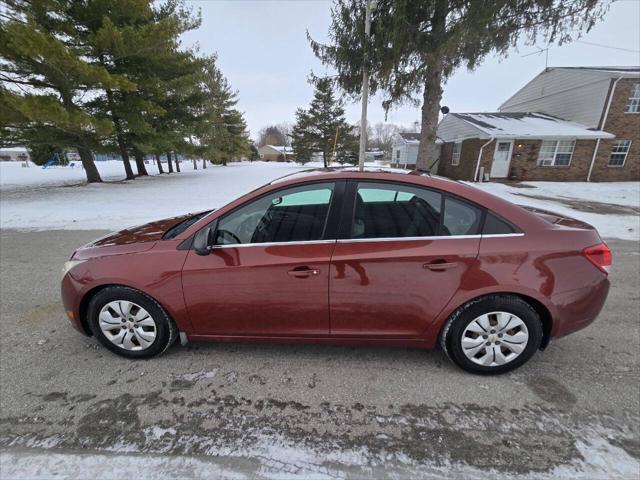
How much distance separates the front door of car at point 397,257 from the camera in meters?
2.10

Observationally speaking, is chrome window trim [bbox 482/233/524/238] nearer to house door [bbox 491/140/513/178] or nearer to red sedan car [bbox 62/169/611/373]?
red sedan car [bbox 62/169/611/373]

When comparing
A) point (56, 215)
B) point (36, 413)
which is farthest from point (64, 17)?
point (36, 413)

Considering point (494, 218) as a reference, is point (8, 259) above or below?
below

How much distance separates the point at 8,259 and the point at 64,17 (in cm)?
1240

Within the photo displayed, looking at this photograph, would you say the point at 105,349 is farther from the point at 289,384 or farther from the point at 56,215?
the point at 56,215

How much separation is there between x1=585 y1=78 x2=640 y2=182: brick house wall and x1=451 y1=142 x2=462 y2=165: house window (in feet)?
22.8

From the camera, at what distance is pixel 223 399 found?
2.08 metres

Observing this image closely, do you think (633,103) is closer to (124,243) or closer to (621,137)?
(621,137)

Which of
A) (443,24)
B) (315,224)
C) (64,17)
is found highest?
(64,17)

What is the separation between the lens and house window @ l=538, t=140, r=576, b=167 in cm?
1639

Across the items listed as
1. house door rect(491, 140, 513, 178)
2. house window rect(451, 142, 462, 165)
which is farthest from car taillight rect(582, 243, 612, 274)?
house window rect(451, 142, 462, 165)

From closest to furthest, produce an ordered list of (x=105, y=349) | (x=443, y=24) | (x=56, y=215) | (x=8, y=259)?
(x=105, y=349) → (x=8, y=259) → (x=56, y=215) → (x=443, y=24)

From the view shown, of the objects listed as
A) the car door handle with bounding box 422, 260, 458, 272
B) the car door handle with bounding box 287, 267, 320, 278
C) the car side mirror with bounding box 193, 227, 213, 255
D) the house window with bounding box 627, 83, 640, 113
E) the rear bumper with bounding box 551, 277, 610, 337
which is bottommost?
the rear bumper with bounding box 551, 277, 610, 337

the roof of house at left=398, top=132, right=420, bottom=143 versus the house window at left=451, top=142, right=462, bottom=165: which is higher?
the roof of house at left=398, top=132, right=420, bottom=143
